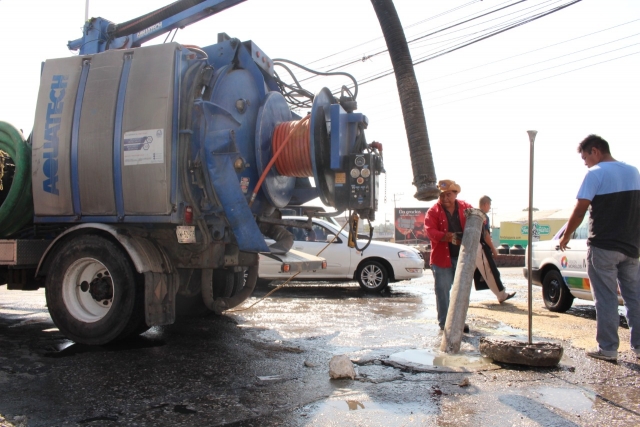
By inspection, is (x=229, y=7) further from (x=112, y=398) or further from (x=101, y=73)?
(x=112, y=398)

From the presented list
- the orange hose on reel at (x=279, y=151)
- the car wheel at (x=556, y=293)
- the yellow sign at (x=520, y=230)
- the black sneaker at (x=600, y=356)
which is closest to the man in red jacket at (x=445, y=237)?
the black sneaker at (x=600, y=356)

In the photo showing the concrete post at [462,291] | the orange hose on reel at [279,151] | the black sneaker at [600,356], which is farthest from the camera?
the orange hose on reel at [279,151]

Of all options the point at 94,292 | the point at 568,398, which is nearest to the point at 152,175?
the point at 94,292

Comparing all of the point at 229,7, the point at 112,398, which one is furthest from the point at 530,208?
the point at 229,7

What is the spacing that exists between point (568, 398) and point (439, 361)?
4.17 feet

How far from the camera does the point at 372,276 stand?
37.5 feet

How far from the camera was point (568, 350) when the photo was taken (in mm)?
5238

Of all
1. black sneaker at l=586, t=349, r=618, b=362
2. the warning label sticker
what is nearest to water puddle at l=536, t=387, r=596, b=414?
black sneaker at l=586, t=349, r=618, b=362

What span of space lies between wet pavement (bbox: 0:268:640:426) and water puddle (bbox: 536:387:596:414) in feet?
0.04

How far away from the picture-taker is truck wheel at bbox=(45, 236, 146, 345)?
205 inches

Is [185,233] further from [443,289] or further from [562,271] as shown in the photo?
[562,271]

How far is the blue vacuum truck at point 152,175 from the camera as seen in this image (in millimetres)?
5258

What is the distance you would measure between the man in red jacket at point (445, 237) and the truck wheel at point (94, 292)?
346cm

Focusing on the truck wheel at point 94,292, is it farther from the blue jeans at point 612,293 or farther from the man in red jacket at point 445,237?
the blue jeans at point 612,293
